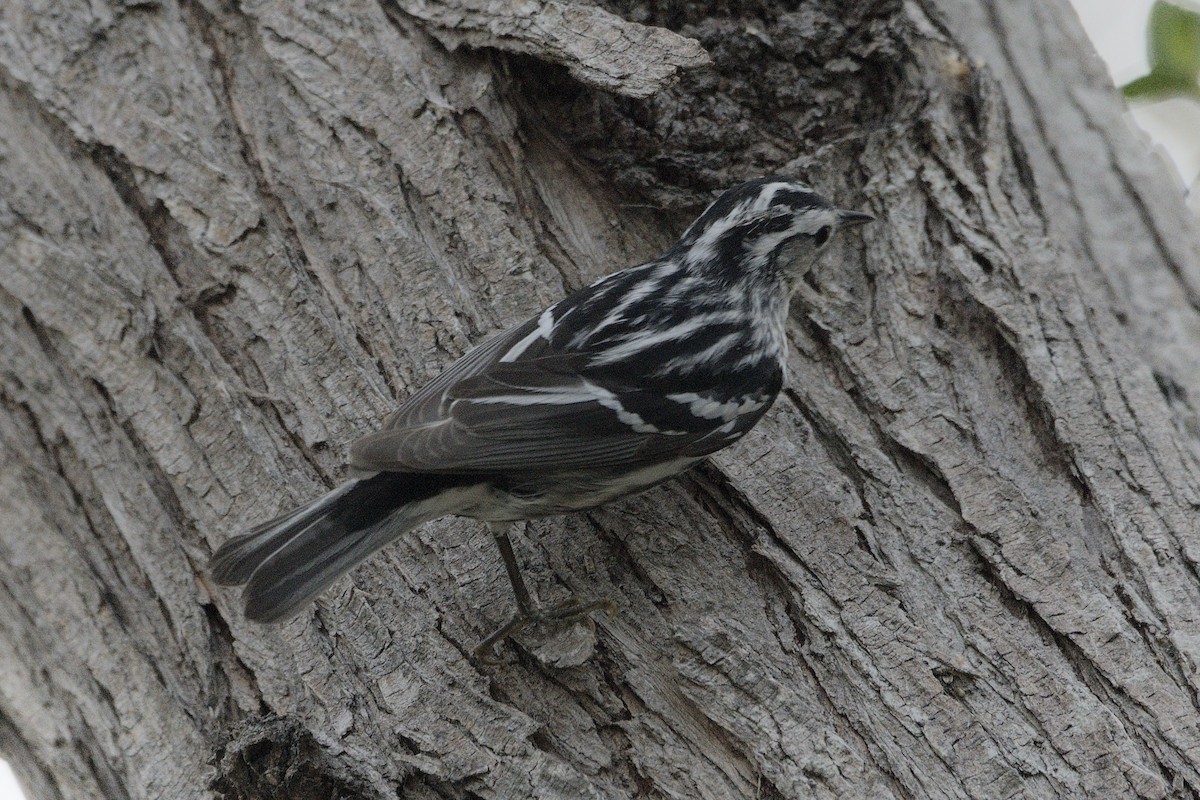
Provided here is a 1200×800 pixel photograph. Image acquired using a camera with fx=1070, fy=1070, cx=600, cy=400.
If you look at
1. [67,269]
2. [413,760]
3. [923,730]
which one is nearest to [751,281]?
[923,730]

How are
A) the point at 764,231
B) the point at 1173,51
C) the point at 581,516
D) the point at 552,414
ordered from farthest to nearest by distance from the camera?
the point at 1173,51 < the point at 764,231 < the point at 581,516 < the point at 552,414

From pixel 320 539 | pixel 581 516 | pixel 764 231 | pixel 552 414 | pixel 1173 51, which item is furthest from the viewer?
pixel 1173 51

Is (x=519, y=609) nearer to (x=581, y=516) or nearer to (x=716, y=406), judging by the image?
(x=581, y=516)

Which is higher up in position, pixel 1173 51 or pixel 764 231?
pixel 764 231

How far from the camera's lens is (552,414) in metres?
2.57

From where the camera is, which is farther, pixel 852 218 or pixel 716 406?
pixel 852 218

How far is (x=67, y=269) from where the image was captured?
8.14 feet

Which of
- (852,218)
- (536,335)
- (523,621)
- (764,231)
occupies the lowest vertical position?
(523,621)

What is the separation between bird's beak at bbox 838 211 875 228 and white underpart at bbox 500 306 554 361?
80 cm

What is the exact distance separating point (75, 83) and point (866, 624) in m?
2.28

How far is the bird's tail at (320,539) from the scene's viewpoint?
2248mm

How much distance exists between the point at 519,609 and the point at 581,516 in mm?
360

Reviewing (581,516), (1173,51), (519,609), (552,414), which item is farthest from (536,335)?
(1173,51)

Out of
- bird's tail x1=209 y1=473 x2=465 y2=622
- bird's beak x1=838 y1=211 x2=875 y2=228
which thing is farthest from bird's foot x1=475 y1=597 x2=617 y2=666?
bird's beak x1=838 y1=211 x2=875 y2=228
